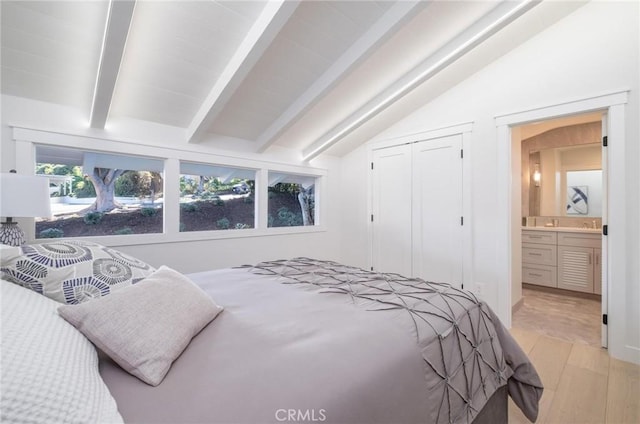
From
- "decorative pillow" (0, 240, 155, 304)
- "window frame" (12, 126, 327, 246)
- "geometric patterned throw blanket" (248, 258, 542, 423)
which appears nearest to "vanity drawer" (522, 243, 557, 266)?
"window frame" (12, 126, 327, 246)

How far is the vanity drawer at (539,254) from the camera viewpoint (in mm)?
4293

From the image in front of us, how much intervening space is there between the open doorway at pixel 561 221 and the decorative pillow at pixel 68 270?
12.3ft

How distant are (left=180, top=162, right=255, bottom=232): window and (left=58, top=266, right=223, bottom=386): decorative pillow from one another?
7.20 ft

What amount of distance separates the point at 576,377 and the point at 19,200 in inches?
150

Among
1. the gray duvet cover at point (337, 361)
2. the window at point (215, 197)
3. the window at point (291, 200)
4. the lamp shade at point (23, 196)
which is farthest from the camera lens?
the window at point (291, 200)

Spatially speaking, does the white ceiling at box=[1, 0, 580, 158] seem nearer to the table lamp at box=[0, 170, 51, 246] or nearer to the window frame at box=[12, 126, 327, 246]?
the window frame at box=[12, 126, 327, 246]

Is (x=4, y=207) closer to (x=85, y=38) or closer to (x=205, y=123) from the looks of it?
(x=85, y=38)

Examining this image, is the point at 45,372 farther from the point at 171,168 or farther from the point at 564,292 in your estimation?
the point at 564,292

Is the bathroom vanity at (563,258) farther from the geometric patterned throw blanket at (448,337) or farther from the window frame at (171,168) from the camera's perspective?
the geometric patterned throw blanket at (448,337)

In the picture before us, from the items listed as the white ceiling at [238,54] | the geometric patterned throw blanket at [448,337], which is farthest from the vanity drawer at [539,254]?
the geometric patterned throw blanket at [448,337]

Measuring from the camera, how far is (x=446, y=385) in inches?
43.6

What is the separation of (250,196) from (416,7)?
2.59 m

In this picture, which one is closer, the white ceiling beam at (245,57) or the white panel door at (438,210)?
the white ceiling beam at (245,57)

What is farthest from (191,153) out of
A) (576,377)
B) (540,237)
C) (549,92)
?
(540,237)
